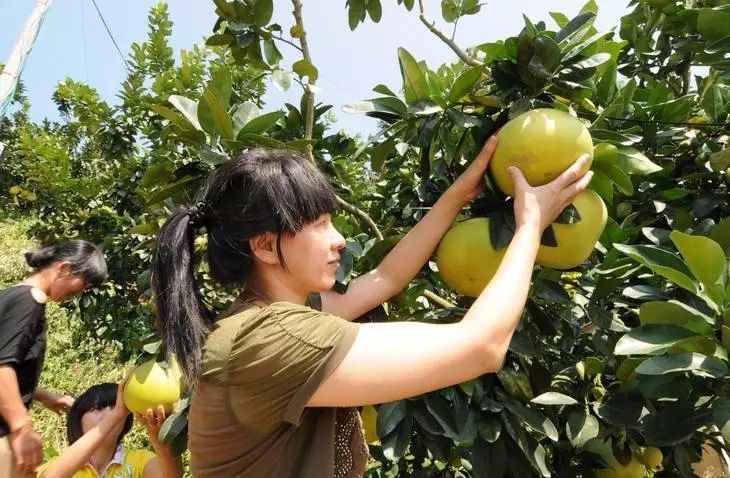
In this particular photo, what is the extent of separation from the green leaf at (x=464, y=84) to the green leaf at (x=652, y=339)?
539mm

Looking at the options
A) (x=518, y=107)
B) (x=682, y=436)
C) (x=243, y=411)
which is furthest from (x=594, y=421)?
(x=243, y=411)

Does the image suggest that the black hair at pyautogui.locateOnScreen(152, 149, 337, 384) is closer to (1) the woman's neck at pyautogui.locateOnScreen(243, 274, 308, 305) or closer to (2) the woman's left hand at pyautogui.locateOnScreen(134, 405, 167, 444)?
(1) the woman's neck at pyautogui.locateOnScreen(243, 274, 308, 305)

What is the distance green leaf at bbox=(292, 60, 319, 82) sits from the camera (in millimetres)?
1471

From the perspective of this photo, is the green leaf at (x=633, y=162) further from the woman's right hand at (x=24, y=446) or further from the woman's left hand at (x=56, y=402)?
the woman's left hand at (x=56, y=402)

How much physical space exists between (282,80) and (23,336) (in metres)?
1.55

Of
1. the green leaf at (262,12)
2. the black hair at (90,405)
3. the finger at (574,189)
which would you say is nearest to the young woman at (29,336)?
the black hair at (90,405)

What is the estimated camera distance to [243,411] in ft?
2.96

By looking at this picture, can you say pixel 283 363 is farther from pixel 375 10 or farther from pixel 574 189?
pixel 375 10

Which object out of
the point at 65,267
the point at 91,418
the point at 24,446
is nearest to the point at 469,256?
the point at 91,418

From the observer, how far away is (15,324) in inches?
90.0

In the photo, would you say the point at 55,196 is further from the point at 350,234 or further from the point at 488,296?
the point at 488,296

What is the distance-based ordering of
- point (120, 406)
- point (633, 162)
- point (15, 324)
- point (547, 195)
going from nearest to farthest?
point (547, 195) → point (633, 162) → point (120, 406) → point (15, 324)

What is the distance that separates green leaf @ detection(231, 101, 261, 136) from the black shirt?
150 centimetres

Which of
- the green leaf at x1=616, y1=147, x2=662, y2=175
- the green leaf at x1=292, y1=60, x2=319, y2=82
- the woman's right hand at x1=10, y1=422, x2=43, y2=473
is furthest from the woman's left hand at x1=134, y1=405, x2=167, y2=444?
the green leaf at x1=616, y1=147, x2=662, y2=175
